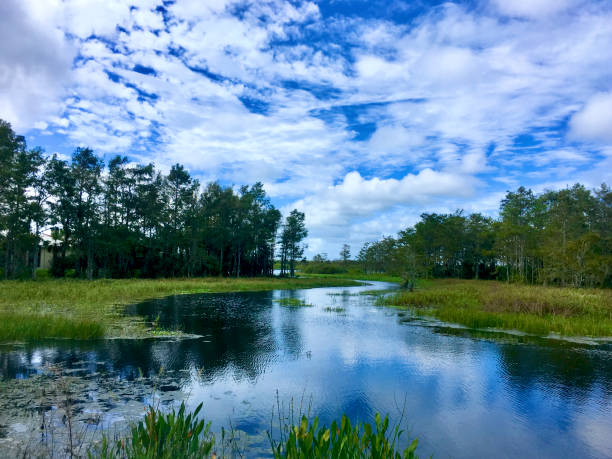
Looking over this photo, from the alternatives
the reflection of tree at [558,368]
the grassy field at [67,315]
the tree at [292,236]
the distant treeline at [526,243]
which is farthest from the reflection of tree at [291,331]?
the tree at [292,236]

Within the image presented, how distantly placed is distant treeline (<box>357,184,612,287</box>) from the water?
25457 mm

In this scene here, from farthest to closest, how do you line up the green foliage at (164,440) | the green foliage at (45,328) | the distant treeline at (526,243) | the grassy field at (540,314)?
the distant treeline at (526,243) < the grassy field at (540,314) < the green foliage at (45,328) < the green foliage at (164,440)

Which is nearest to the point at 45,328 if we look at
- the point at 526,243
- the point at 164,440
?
the point at 164,440

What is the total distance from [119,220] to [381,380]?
48.5 m

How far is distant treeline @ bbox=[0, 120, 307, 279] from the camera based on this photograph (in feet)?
122

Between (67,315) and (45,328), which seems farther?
(67,315)

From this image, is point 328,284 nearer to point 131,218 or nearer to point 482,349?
point 131,218

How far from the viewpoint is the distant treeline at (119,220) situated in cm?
3719

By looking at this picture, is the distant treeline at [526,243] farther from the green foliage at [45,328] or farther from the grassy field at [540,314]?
the green foliage at [45,328]

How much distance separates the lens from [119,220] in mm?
49875

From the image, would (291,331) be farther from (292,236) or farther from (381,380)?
(292,236)

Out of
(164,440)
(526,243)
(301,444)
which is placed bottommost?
(164,440)

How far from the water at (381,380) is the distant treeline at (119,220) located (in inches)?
1255

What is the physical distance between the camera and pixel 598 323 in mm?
16812
